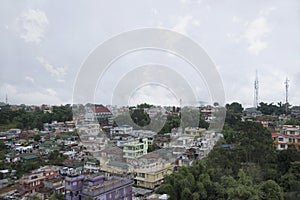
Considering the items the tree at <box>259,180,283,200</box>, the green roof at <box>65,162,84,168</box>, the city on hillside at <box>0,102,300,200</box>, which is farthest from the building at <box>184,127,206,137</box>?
the tree at <box>259,180,283,200</box>

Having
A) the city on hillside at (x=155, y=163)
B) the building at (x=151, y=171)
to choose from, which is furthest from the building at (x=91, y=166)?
the building at (x=151, y=171)

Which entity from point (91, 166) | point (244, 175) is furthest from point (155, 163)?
point (244, 175)

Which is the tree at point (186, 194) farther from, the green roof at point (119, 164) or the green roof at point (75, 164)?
the green roof at point (75, 164)

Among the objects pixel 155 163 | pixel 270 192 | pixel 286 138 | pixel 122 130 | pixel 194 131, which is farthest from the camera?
pixel 122 130

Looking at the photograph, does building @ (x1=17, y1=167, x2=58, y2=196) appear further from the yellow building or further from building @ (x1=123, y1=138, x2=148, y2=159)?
building @ (x1=123, y1=138, x2=148, y2=159)

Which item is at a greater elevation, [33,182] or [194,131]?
[194,131]

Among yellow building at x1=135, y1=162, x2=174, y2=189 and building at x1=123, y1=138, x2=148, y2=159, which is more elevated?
building at x1=123, y1=138, x2=148, y2=159

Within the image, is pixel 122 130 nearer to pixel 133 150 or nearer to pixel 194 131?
pixel 194 131

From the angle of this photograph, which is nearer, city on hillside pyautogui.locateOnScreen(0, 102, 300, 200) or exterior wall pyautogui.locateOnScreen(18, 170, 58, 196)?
city on hillside pyautogui.locateOnScreen(0, 102, 300, 200)
